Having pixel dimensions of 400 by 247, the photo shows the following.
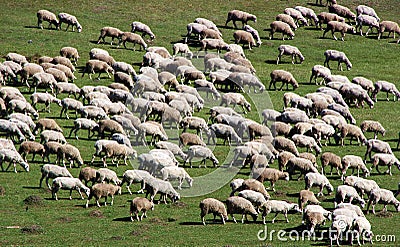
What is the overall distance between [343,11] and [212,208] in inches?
1554

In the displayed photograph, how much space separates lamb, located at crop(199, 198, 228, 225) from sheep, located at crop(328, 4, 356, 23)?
38972 millimetres

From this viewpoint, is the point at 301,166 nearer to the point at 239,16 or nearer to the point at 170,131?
the point at 170,131

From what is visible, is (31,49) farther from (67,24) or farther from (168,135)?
(168,135)

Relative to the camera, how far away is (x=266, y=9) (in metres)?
71.2

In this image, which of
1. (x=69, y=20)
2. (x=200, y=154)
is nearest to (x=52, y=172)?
(x=200, y=154)

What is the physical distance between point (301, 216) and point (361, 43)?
32796 millimetres

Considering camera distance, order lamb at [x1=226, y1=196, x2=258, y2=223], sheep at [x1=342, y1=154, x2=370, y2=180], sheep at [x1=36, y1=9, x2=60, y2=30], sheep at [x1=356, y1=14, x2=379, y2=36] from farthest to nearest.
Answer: sheep at [x1=356, y1=14, x2=379, y2=36]
sheep at [x1=36, y1=9, x2=60, y2=30]
sheep at [x1=342, y1=154, x2=370, y2=180]
lamb at [x1=226, y1=196, x2=258, y2=223]

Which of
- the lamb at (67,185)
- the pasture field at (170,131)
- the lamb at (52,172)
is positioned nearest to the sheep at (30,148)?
the pasture field at (170,131)

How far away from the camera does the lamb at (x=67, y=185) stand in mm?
35875

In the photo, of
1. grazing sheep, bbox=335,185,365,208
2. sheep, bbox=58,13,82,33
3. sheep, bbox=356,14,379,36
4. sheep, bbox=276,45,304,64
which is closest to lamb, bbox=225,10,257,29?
sheep, bbox=276,45,304,64

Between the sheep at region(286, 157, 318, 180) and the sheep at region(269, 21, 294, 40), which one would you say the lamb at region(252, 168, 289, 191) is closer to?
the sheep at region(286, 157, 318, 180)

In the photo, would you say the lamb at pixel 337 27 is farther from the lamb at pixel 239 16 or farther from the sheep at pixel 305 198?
the sheep at pixel 305 198

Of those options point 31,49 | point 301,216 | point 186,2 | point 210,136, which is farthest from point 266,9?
point 301,216

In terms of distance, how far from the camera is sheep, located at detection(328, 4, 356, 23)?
2721 inches
